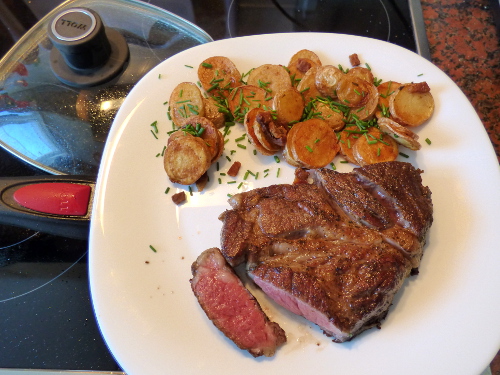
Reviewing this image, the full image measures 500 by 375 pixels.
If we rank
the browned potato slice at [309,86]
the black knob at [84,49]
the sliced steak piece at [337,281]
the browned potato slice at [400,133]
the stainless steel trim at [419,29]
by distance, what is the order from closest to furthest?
the sliced steak piece at [337,281]
the browned potato slice at [400,133]
the browned potato slice at [309,86]
the black knob at [84,49]
the stainless steel trim at [419,29]

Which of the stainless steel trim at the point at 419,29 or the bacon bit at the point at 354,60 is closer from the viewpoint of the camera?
the bacon bit at the point at 354,60

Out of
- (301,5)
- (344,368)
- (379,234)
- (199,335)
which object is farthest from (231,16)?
(344,368)

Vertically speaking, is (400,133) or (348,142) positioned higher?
(400,133)

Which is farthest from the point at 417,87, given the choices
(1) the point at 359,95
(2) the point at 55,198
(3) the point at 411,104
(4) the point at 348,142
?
(2) the point at 55,198

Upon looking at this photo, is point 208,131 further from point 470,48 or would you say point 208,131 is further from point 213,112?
point 470,48

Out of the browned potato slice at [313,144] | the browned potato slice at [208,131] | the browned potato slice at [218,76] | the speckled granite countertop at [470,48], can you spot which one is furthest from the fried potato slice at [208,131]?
the speckled granite countertop at [470,48]

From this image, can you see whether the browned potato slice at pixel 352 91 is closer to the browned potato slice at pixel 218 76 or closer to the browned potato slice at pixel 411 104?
the browned potato slice at pixel 411 104
